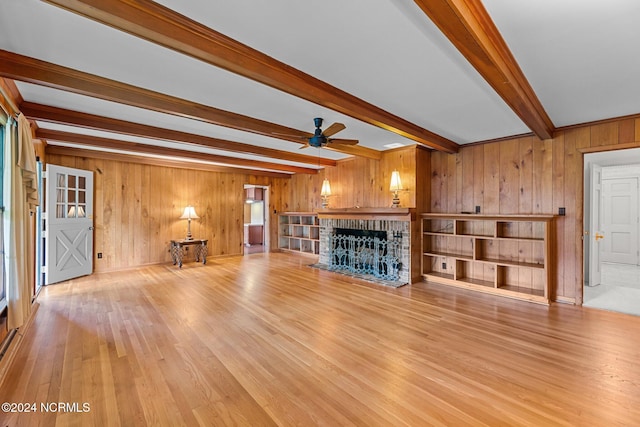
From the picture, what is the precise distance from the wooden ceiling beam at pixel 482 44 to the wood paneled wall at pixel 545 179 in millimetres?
1720

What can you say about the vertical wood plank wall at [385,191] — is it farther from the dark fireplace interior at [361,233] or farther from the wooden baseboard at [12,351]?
the wooden baseboard at [12,351]

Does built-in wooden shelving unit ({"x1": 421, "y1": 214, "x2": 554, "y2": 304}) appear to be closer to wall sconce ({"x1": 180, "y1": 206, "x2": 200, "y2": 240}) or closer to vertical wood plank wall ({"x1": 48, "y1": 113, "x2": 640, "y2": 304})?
vertical wood plank wall ({"x1": 48, "y1": 113, "x2": 640, "y2": 304})

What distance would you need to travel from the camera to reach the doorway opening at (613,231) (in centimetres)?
424

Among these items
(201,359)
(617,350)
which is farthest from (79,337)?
(617,350)

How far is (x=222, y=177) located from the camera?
24.5ft

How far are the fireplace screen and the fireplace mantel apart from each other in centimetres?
42

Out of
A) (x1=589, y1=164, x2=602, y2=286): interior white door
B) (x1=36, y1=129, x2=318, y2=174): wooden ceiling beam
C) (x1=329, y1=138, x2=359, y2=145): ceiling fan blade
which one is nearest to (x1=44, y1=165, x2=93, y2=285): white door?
→ (x1=36, y1=129, x2=318, y2=174): wooden ceiling beam

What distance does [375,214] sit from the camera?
5.25 m

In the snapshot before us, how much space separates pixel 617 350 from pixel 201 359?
11.9ft

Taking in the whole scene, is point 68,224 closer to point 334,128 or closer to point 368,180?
point 334,128

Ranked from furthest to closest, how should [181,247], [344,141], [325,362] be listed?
1. [181,247]
2. [344,141]
3. [325,362]

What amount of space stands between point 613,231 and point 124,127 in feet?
32.3

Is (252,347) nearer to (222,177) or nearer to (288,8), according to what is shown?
(288,8)

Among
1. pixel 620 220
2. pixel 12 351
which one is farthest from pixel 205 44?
pixel 620 220
